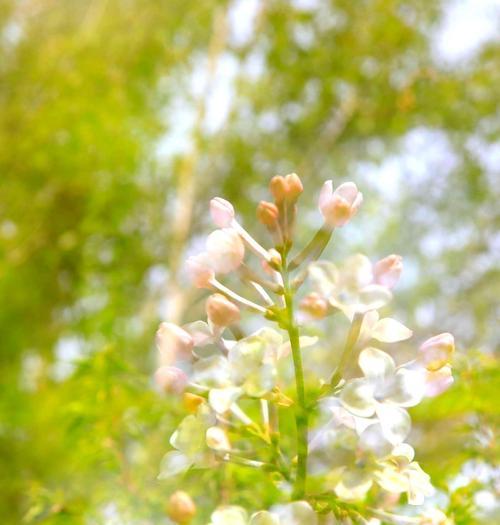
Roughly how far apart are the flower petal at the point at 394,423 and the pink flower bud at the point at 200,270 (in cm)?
11

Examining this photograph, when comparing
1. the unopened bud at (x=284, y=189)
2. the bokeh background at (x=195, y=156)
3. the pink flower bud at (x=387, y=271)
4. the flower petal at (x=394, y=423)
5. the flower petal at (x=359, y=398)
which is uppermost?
the bokeh background at (x=195, y=156)

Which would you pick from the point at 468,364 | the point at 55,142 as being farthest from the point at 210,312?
the point at 55,142

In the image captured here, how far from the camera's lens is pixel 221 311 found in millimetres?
358

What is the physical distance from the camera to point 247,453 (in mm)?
369

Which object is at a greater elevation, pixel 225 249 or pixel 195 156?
pixel 195 156

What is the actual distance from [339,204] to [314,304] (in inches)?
2.4

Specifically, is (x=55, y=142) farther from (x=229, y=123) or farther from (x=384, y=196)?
(x=384, y=196)

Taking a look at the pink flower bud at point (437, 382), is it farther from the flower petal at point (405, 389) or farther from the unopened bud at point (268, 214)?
the unopened bud at point (268, 214)

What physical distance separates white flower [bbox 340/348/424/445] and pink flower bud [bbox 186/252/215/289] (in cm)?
9

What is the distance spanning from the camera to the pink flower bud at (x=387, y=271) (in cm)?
35

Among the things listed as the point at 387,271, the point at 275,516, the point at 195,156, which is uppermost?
the point at 195,156

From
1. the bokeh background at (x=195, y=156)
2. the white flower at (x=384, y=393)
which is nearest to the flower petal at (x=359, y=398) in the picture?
the white flower at (x=384, y=393)

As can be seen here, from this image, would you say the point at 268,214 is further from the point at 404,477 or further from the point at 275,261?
the point at 404,477

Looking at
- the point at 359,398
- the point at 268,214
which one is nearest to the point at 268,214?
the point at 268,214
